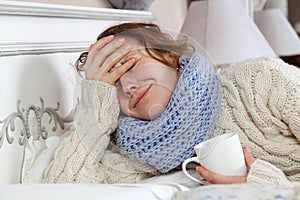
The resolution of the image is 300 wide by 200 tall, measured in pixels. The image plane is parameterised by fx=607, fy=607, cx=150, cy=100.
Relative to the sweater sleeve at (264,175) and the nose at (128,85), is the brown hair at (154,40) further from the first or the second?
the sweater sleeve at (264,175)

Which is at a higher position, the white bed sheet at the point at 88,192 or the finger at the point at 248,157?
the white bed sheet at the point at 88,192

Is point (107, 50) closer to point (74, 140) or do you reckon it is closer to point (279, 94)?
point (74, 140)

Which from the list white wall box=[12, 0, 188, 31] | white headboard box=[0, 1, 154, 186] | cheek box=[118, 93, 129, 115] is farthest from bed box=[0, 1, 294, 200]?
white wall box=[12, 0, 188, 31]

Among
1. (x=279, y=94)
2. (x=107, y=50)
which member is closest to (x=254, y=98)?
(x=279, y=94)

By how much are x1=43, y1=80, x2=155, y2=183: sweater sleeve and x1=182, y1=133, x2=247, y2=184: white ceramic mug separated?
6.6 inches

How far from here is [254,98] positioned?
108 centimetres

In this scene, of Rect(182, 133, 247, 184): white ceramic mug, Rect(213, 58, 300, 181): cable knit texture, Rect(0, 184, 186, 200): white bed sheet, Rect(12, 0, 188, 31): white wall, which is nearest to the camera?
Rect(0, 184, 186, 200): white bed sheet

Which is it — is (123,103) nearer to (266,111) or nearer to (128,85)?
(128,85)

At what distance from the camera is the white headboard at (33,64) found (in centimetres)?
109

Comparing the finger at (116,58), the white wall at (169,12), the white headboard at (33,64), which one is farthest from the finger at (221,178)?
the white wall at (169,12)

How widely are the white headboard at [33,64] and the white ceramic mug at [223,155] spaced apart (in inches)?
13.0

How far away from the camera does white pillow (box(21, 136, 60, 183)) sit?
109 centimetres

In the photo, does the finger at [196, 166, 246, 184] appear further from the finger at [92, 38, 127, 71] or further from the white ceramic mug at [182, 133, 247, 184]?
the finger at [92, 38, 127, 71]

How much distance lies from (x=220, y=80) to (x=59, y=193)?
401 mm
